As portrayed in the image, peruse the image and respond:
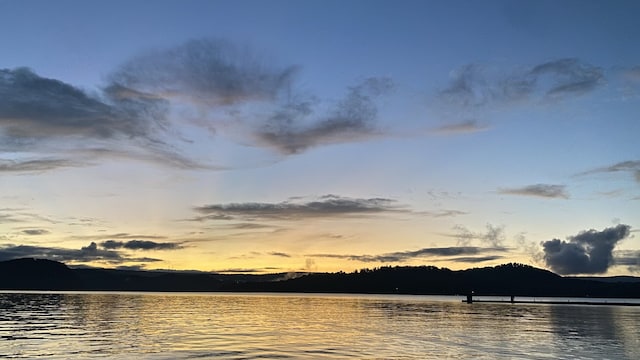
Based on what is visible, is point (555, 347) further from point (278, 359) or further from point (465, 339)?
point (278, 359)

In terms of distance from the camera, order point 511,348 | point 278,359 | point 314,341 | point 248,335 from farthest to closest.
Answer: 1. point 248,335
2. point 314,341
3. point 511,348
4. point 278,359

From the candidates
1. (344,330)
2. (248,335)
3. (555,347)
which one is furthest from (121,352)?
(555,347)

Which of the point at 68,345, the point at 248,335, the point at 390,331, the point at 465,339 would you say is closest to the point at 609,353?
the point at 465,339

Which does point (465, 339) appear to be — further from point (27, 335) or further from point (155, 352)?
point (27, 335)

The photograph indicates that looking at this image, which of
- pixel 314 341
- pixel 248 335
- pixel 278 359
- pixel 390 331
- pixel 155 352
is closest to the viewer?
pixel 278 359

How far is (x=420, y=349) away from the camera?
62000 millimetres

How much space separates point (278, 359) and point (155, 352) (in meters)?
13.3

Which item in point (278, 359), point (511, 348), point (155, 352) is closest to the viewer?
point (278, 359)

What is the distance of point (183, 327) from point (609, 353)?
2340 inches

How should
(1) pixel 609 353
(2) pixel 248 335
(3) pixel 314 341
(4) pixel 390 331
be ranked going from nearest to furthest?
(1) pixel 609 353 < (3) pixel 314 341 < (2) pixel 248 335 < (4) pixel 390 331

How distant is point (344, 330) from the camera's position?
87.6 meters

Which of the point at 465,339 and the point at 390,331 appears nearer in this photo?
the point at 465,339

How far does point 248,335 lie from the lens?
252 ft

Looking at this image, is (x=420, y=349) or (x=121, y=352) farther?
(x=420, y=349)
